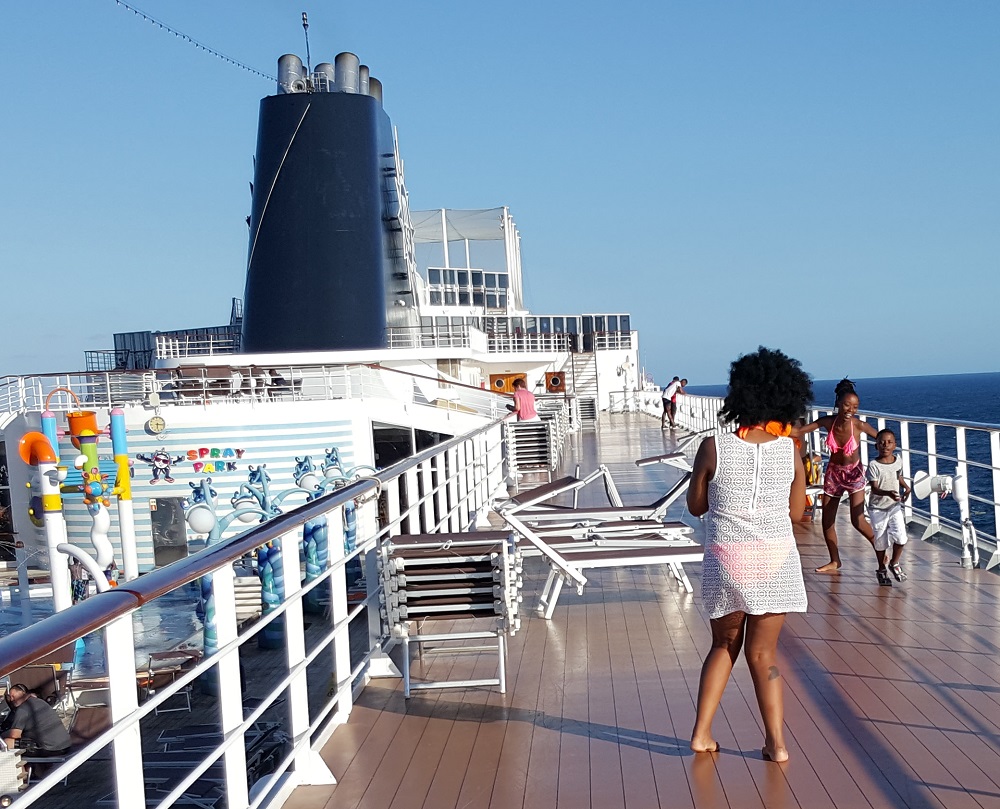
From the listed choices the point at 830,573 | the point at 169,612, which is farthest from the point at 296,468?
the point at 830,573

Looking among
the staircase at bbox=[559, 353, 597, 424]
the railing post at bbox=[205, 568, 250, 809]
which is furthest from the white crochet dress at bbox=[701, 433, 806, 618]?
the staircase at bbox=[559, 353, 597, 424]

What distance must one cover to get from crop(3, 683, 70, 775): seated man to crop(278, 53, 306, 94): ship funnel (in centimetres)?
1857

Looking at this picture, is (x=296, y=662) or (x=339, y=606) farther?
(x=339, y=606)

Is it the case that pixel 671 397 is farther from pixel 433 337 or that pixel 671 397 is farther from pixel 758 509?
pixel 758 509

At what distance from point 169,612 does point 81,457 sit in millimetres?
2709

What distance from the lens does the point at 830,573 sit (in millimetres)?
6125

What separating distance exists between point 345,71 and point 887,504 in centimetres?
2015

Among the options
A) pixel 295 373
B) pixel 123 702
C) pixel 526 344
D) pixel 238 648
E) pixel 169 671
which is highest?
pixel 526 344

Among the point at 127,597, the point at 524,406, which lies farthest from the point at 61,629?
the point at 524,406

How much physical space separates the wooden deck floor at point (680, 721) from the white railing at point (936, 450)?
1.19 metres

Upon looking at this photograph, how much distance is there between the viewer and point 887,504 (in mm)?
5855

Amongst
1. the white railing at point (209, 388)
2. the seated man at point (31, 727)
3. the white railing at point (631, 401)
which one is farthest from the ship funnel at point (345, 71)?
the seated man at point (31, 727)

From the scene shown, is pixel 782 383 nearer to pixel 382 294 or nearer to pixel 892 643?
pixel 892 643

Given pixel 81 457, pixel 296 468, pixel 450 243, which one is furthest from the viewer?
pixel 450 243
